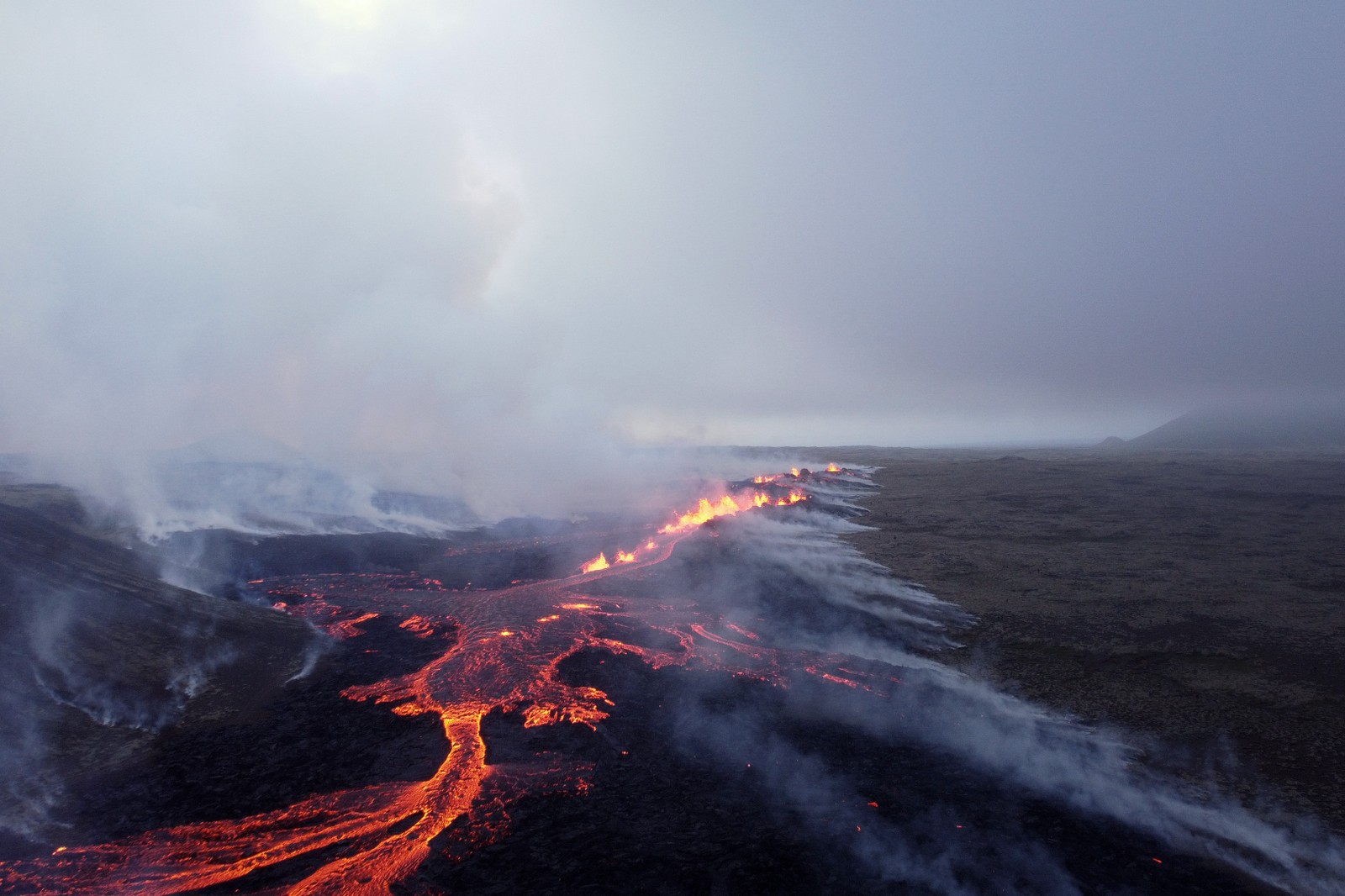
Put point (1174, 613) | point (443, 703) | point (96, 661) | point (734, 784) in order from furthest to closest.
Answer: point (1174, 613)
point (443, 703)
point (96, 661)
point (734, 784)

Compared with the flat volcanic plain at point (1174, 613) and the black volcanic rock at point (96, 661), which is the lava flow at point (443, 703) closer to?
the black volcanic rock at point (96, 661)

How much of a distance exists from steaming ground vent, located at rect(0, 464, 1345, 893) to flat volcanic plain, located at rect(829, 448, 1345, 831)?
6.25ft

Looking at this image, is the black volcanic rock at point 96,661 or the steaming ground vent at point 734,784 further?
the black volcanic rock at point 96,661

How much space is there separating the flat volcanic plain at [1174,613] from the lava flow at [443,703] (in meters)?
7.34

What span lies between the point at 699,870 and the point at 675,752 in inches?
173

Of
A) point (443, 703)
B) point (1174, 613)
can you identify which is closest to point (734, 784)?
point (443, 703)

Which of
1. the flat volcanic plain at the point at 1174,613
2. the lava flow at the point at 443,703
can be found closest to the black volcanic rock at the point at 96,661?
the lava flow at the point at 443,703

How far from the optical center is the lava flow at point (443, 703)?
10836 mm

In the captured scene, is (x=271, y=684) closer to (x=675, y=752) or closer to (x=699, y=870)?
(x=675, y=752)

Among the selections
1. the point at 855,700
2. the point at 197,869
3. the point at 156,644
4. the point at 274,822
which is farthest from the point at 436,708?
the point at 855,700

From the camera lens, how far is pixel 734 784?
13.8 m

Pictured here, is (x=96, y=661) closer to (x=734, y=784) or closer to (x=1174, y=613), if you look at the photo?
(x=734, y=784)

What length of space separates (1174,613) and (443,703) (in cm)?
2954

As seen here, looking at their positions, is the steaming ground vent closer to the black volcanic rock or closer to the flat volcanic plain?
the flat volcanic plain
